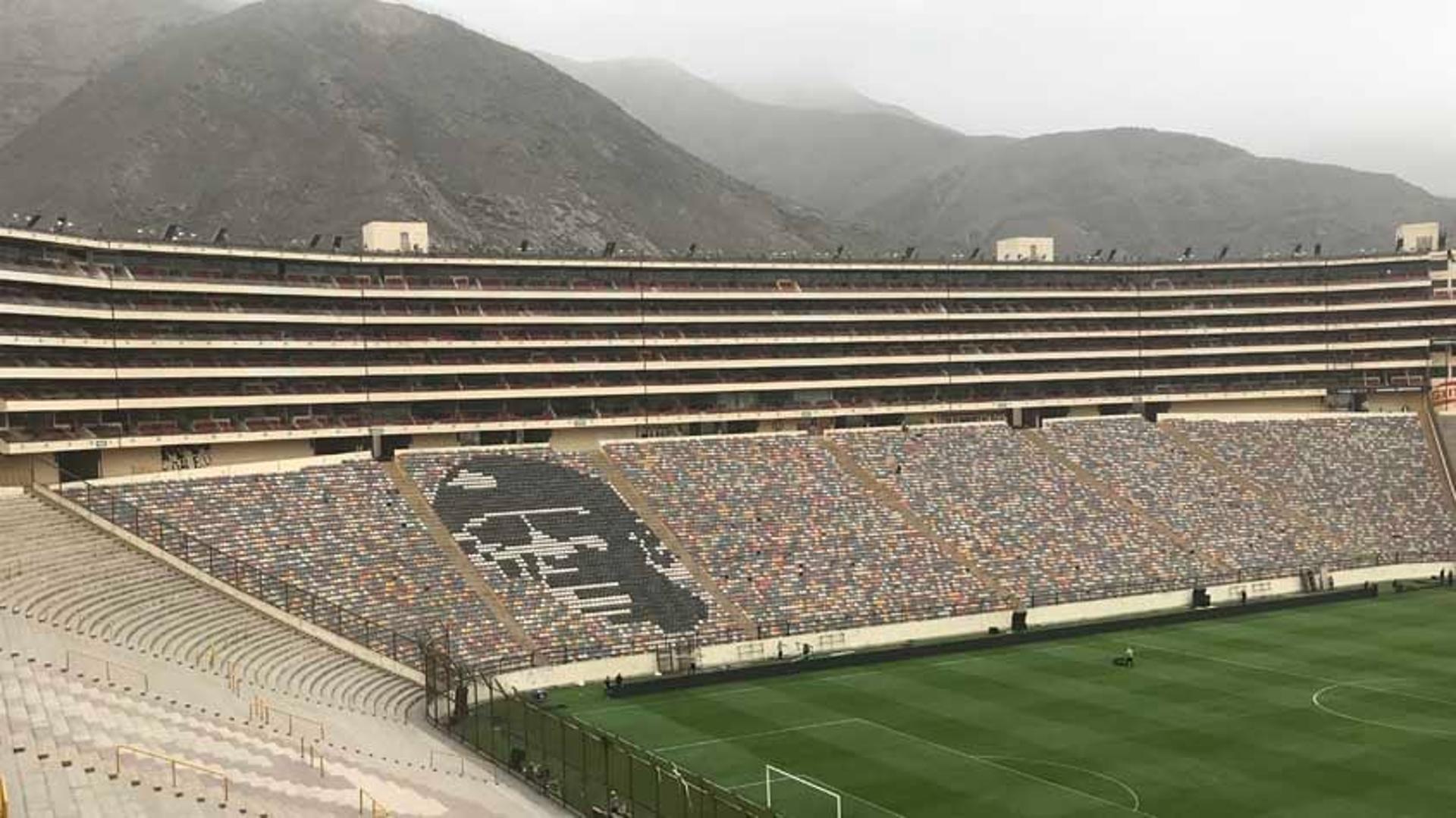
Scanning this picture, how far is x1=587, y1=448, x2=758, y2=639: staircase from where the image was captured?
58891mm

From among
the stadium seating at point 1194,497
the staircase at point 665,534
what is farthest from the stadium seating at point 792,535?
the stadium seating at point 1194,497

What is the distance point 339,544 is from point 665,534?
53.5ft

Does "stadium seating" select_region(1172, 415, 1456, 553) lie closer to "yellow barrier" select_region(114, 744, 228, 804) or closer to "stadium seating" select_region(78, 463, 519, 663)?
"stadium seating" select_region(78, 463, 519, 663)

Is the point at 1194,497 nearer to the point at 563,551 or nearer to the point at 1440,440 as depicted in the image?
the point at 1440,440

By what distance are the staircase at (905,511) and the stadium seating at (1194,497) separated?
45.7 feet

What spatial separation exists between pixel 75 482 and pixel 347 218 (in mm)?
139790

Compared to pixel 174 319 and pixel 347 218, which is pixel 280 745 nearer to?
pixel 174 319

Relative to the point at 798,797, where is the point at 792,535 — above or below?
above

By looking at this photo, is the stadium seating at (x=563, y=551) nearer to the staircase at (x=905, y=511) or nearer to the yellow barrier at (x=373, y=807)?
the staircase at (x=905, y=511)

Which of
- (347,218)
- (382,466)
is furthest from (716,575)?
(347,218)

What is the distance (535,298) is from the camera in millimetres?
76375

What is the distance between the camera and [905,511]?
7138cm

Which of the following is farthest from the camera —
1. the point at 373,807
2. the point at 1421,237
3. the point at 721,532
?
the point at 1421,237

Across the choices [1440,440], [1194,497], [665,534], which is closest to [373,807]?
[665,534]
